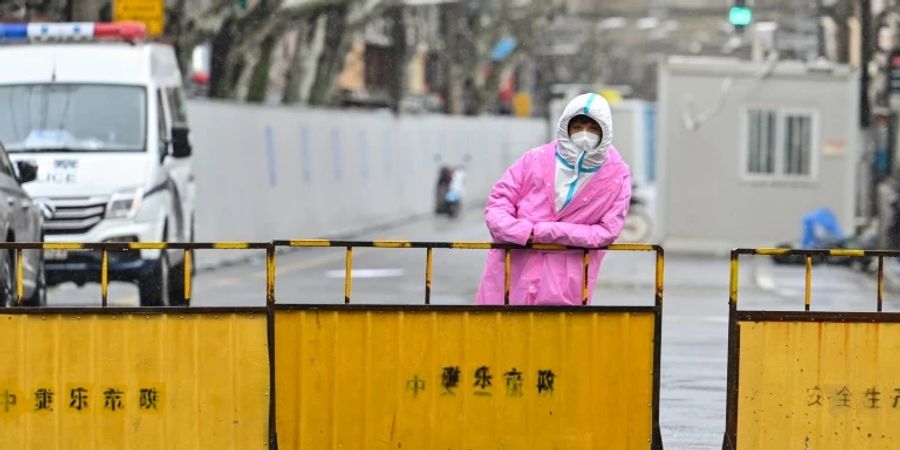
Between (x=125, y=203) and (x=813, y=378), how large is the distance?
1029 centimetres

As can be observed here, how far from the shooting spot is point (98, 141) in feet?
61.4

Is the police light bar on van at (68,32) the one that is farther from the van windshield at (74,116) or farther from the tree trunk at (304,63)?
the tree trunk at (304,63)

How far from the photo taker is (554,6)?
216 feet

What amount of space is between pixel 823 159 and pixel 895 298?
788cm

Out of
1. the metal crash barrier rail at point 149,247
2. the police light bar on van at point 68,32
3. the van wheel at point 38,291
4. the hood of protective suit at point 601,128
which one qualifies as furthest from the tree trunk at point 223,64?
the metal crash barrier rail at point 149,247

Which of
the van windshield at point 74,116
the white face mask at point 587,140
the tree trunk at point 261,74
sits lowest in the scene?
the white face mask at point 587,140

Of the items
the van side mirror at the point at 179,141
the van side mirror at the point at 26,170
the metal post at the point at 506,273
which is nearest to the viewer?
the metal post at the point at 506,273

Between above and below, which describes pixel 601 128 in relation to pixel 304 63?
below

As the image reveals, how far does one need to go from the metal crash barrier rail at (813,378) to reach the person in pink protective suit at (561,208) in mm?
665

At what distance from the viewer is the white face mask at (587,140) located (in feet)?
30.0

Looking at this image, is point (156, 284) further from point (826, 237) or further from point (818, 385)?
point (826, 237)

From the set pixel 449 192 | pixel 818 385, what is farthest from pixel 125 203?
pixel 449 192

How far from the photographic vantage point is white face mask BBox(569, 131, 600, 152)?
9.16 metres

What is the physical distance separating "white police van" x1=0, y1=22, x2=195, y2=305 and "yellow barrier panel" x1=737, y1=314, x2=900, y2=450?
381 inches
